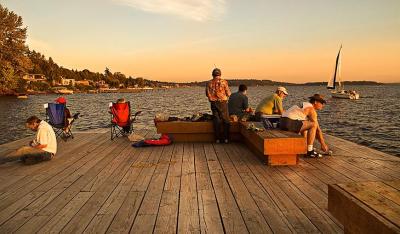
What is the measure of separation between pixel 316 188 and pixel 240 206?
120cm

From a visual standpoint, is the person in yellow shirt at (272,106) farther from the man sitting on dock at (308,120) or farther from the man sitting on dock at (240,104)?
the man sitting on dock at (308,120)

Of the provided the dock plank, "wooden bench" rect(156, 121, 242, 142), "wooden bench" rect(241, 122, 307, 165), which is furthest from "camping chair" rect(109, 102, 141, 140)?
"wooden bench" rect(241, 122, 307, 165)

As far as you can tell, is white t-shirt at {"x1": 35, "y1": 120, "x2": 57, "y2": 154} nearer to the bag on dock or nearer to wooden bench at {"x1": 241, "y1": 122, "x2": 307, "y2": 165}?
the bag on dock

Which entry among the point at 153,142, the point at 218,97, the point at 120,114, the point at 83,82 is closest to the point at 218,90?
the point at 218,97

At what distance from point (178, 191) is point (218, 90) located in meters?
3.63

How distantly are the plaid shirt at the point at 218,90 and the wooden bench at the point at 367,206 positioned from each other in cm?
504

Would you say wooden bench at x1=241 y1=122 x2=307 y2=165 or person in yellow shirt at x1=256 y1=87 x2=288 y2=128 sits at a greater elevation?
person in yellow shirt at x1=256 y1=87 x2=288 y2=128

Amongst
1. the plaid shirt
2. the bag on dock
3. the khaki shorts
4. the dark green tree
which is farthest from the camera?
the dark green tree

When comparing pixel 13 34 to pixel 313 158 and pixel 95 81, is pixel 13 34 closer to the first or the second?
pixel 313 158

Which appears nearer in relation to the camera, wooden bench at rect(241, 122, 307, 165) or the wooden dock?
the wooden dock

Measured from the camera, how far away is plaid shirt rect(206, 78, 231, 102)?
7.23 meters

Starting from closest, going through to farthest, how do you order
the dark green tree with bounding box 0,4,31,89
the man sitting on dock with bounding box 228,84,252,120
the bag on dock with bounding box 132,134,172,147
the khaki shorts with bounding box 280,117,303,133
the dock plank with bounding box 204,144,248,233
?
the dock plank with bounding box 204,144,248,233, the khaki shorts with bounding box 280,117,303,133, the bag on dock with bounding box 132,134,172,147, the man sitting on dock with bounding box 228,84,252,120, the dark green tree with bounding box 0,4,31,89

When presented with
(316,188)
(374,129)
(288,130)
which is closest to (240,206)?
(316,188)

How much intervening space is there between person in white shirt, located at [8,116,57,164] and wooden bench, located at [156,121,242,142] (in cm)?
244
